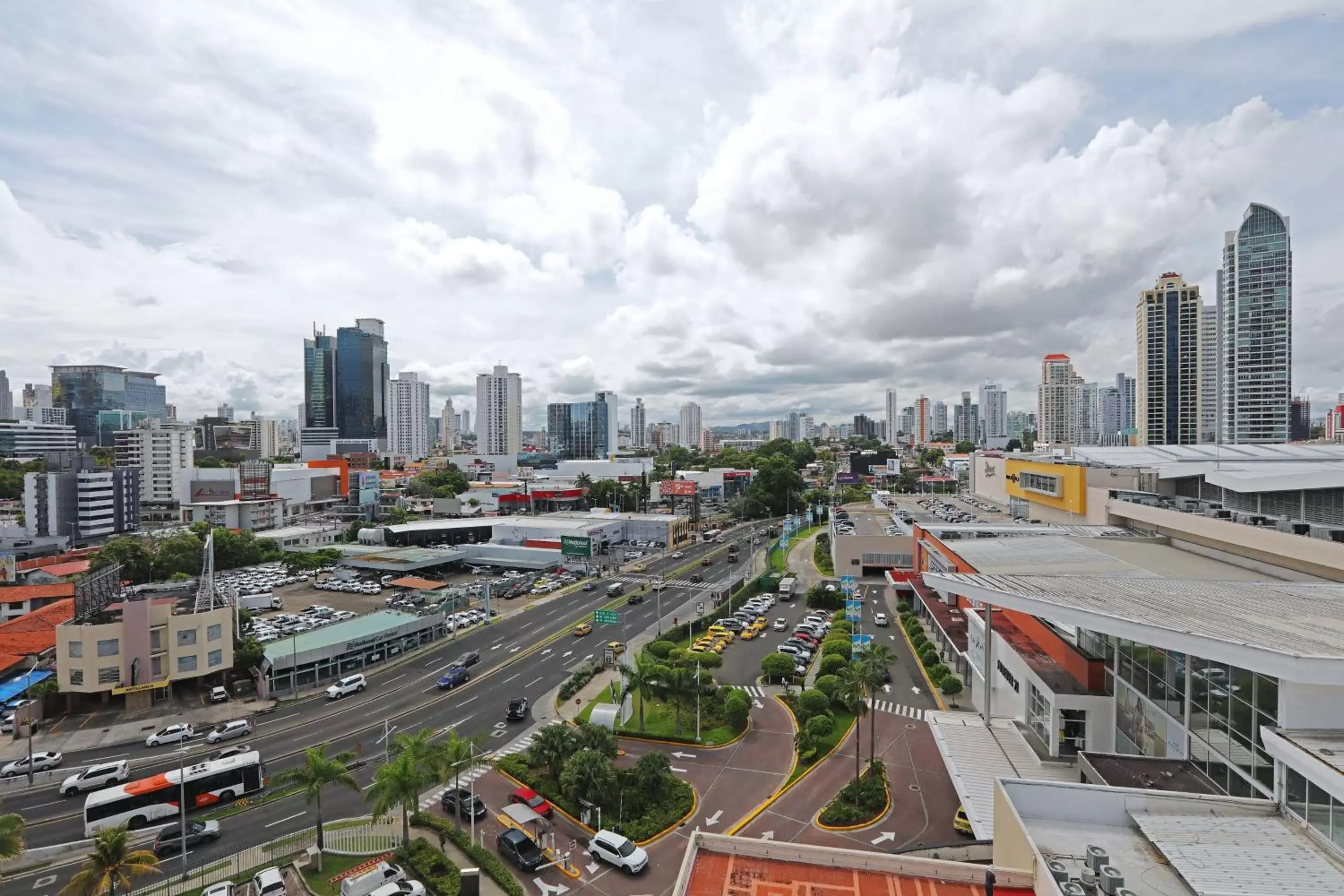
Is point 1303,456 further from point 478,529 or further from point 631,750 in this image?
point 478,529

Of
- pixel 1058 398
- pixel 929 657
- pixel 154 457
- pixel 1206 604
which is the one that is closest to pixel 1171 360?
pixel 1058 398

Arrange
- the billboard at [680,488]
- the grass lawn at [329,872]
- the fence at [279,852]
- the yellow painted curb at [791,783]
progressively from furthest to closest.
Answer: the billboard at [680,488]
the yellow painted curb at [791,783]
the fence at [279,852]
the grass lawn at [329,872]

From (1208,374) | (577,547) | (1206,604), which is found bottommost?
(577,547)

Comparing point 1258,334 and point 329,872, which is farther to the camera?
point 1258,334

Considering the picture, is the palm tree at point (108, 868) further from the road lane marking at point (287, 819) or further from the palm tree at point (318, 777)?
the road lane marking at point (287, 819)

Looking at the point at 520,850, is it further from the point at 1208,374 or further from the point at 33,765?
the point at 1208,374

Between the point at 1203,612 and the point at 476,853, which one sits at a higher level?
the point at 1203,612

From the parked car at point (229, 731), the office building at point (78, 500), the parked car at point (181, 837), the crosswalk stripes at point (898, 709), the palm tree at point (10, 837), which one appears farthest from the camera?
the office building at point (78, 500)

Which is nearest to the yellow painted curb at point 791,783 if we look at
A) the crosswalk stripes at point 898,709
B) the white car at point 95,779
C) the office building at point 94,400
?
the crosswalk stripes at point 898,709
